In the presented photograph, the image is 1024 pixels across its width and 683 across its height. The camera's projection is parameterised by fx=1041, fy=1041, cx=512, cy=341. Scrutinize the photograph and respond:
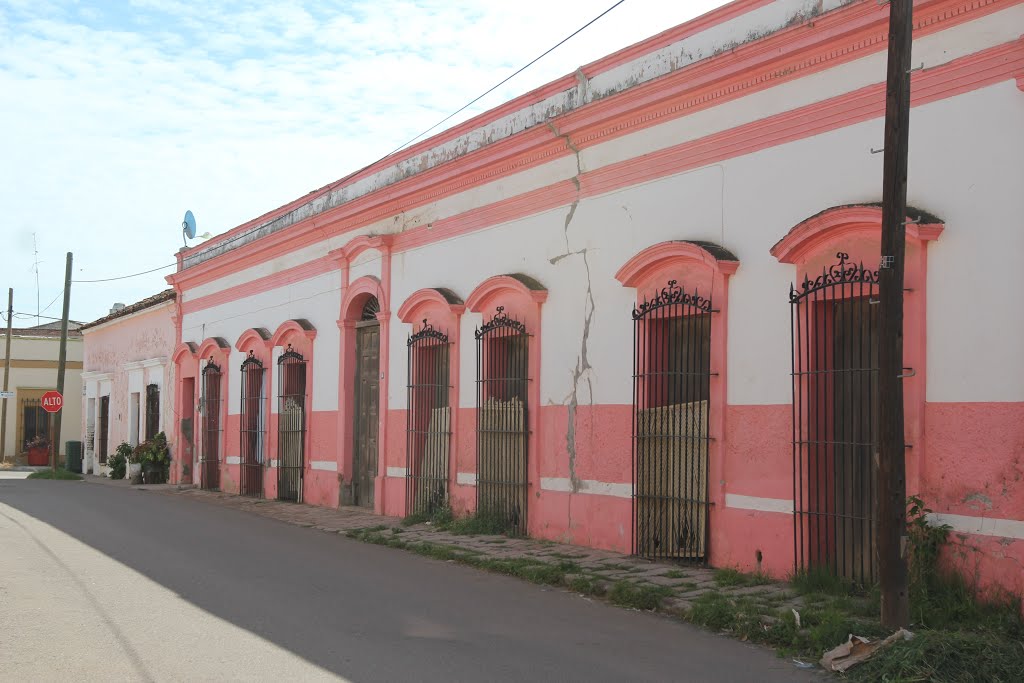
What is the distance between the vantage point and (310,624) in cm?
763

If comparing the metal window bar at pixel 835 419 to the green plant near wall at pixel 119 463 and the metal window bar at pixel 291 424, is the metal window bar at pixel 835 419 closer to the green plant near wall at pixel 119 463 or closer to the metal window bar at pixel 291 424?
the metal window bar at pixel 291 424

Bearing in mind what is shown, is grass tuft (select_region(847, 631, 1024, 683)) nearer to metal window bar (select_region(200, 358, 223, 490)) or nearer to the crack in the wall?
the crack in the wall

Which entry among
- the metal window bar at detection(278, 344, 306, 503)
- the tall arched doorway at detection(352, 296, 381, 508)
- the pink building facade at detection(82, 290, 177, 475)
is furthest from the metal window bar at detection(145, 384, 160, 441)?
the tall arched doorway at detection(352, 296, 381, 508)

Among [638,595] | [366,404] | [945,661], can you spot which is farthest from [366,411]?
[945,661]

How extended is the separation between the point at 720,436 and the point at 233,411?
1432cm

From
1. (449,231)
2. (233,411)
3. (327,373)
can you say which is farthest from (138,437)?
(449,231)

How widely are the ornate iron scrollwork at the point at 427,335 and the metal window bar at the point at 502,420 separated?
98cm

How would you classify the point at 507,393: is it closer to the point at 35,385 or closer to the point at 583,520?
the point at 583,520

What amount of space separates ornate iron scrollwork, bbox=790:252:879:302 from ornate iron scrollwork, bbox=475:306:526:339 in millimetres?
4348

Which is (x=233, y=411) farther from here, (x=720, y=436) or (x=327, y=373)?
(x=720, y=436)

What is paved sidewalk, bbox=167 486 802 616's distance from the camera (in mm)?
8602

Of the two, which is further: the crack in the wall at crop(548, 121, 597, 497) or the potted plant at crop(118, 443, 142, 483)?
the potted plant at crop(118, 443, 142, 483)

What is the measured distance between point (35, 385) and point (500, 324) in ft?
108

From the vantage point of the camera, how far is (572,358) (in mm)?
12078
